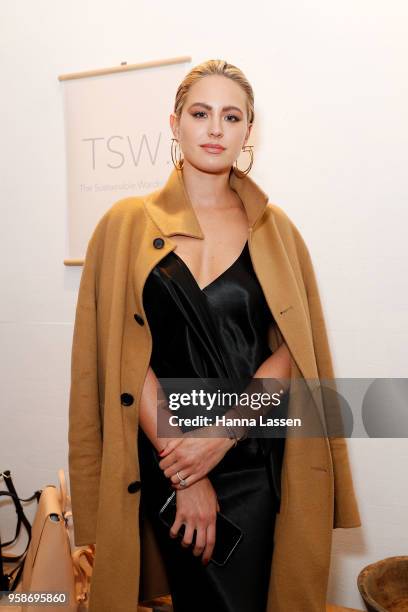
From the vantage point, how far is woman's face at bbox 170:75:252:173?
4.26ft

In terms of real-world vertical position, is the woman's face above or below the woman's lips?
above

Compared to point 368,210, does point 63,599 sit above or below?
below

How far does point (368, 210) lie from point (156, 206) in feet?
2.83

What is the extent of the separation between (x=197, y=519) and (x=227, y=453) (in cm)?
15

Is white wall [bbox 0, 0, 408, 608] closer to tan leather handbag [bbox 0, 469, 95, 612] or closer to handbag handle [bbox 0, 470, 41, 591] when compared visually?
tan leather handbag [bbox 0, 469, 95, 612]

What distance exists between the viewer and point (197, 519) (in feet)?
4.14

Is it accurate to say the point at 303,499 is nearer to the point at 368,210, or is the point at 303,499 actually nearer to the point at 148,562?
the point at 148,562

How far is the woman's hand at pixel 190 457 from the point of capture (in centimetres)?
125

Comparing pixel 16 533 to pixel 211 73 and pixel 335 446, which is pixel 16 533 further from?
pixel 211 73

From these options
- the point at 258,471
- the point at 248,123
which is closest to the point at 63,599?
the point at 258,471

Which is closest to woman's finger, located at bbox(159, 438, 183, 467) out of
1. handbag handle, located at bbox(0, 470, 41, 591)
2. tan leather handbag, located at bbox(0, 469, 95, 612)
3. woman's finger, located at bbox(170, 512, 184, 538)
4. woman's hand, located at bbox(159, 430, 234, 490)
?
woman's hand, located at bbox(159, 430, 234, 490)

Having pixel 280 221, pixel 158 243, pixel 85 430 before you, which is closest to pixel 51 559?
pixel 85 430

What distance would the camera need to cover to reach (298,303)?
4.45ft

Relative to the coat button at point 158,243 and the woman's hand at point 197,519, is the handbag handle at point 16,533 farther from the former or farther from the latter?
the coat button at point 158,243
